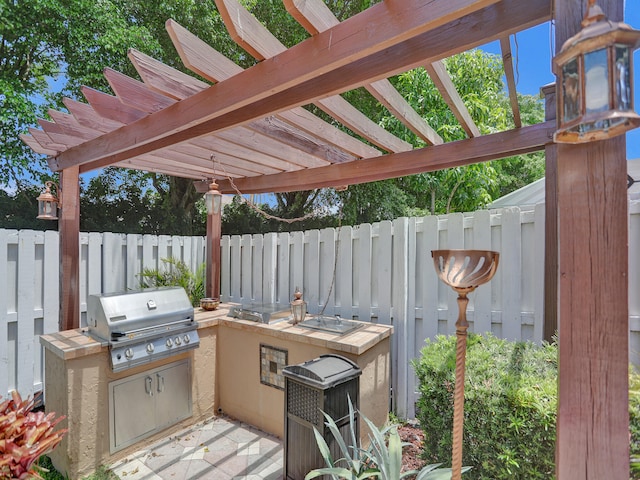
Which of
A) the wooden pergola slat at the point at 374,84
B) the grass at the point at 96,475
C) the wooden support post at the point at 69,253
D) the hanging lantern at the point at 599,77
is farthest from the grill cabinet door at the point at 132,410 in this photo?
the hanging lantern at the point at 599,77

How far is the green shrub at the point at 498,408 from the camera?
1.72 m

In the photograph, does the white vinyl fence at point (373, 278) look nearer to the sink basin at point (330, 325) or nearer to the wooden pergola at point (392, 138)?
the sink basin at point (330, 325)

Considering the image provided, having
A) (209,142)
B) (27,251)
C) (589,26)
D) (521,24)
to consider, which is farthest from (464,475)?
(27,251)

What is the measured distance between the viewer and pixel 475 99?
609 cm

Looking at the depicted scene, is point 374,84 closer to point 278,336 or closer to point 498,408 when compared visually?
point 498,408

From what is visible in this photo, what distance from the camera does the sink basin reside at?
322 centimetres

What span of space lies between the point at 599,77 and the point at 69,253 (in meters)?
4.35

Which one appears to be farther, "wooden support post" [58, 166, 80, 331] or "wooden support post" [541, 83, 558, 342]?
"wooden support post" [58, 166, 80, 331]

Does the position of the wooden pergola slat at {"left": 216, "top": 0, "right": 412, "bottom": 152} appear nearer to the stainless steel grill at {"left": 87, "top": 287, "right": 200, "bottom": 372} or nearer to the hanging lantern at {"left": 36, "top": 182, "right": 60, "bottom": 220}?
the stainless steel grill at {"left": 87, "top": 287, "right": 200, "bottom": 372}

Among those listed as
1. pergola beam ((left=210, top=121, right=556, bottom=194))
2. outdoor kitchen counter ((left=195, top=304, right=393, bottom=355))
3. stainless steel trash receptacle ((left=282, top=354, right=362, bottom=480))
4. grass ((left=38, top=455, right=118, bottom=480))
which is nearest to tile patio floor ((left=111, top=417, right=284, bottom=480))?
grass ((left=38, top=455, right=118, bottom=480))

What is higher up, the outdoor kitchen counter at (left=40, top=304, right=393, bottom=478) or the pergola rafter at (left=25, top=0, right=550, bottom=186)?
the pergola rafter at (left=25, top=0, right=550, bottom=186)

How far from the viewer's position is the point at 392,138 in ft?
10.7

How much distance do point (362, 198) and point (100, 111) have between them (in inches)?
253

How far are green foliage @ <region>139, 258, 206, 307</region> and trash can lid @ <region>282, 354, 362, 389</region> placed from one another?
3046mm
